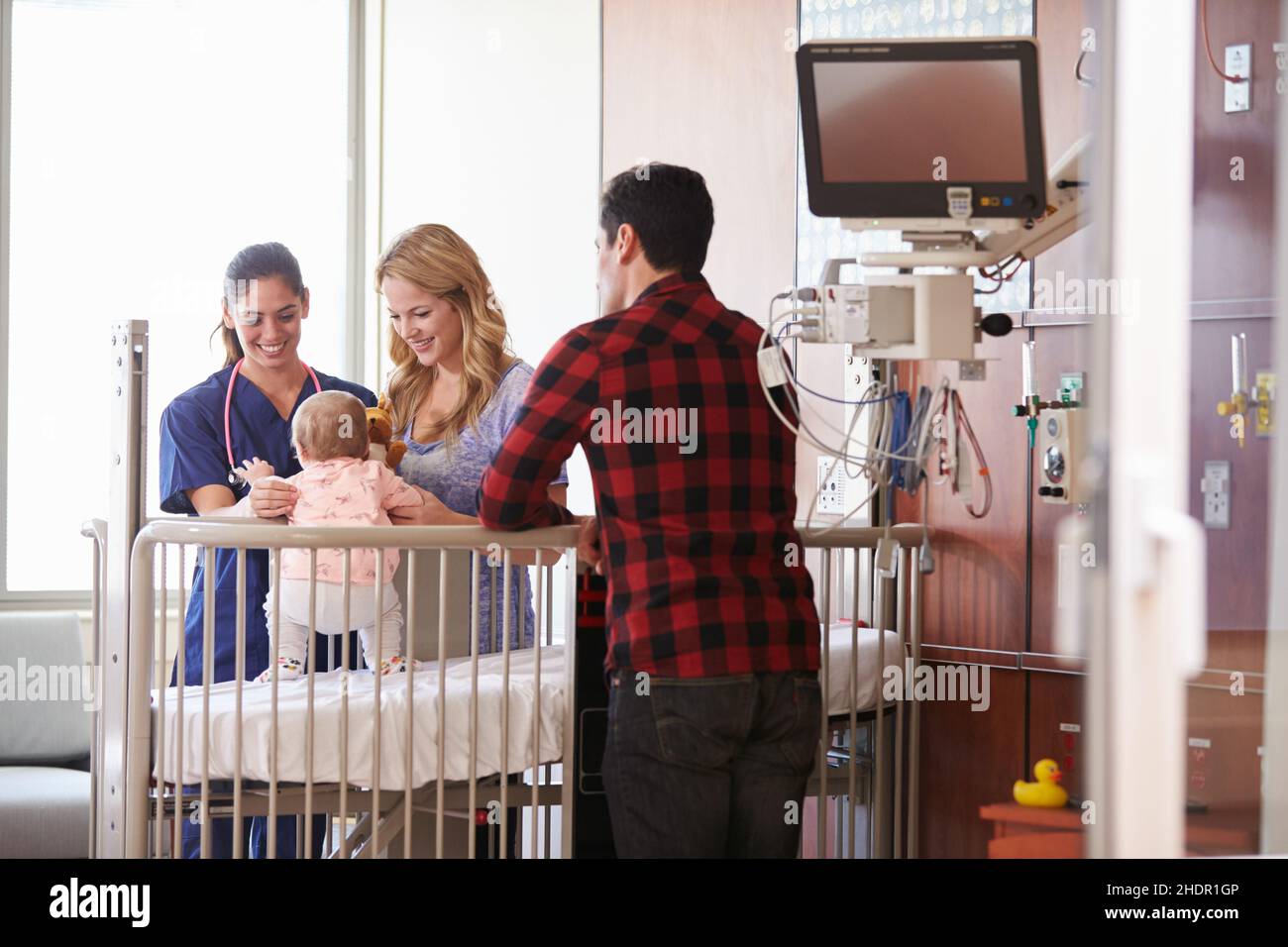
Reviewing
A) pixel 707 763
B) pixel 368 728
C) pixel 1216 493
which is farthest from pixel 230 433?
pixel 1216 493

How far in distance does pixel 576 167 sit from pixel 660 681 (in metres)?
2.75

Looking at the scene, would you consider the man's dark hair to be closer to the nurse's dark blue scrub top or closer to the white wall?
the nurse's dark blue scrub top

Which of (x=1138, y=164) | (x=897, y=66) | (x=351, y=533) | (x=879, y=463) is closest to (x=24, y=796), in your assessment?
(x=351, y=533)

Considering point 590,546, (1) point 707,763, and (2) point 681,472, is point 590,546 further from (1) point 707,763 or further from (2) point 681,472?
(1) point 707,763

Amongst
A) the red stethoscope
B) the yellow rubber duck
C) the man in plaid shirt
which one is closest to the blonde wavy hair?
the red stethoscope

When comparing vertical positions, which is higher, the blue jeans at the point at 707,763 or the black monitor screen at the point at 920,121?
the black monitor screen at the point at 920,121

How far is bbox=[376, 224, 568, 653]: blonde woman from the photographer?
298 cm

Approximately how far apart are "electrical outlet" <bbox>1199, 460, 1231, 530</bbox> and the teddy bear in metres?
1.62

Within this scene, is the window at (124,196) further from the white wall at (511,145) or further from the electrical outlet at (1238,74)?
the electrical outlet at (1238,74)

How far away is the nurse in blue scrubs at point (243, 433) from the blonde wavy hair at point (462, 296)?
0.27m

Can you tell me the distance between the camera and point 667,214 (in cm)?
219

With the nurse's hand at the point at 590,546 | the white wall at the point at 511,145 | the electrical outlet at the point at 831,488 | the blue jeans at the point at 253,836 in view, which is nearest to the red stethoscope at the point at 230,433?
the blue jeans at the point at 253,836

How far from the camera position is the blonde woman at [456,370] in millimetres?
2982
